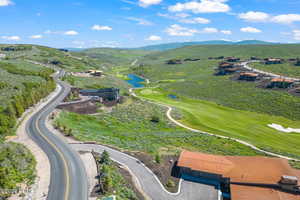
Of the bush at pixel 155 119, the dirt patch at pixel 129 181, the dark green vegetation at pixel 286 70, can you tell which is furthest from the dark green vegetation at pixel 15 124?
the dark green vegetation at pixel 286 70

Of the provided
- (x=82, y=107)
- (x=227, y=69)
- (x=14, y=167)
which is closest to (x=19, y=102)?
(x=82, y=107)

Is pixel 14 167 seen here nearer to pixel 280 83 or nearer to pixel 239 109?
pixel 239 109

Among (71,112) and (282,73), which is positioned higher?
(282,73)

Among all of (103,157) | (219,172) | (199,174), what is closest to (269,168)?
(219,172)

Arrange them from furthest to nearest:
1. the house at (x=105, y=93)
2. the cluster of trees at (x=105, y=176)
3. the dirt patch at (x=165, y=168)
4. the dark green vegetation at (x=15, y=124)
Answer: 1. the house at (x=105, y=93)
2. the dirt patch at (x=165, y=168)
3. the dark green vegetation at (x=15, y=124)
4. the cluster of trees at (x=105, y=176)

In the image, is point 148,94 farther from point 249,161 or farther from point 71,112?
point 249,161

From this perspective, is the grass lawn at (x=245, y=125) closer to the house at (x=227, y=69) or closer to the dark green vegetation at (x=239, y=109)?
the dark green vegetation at (x=239, y=109)
